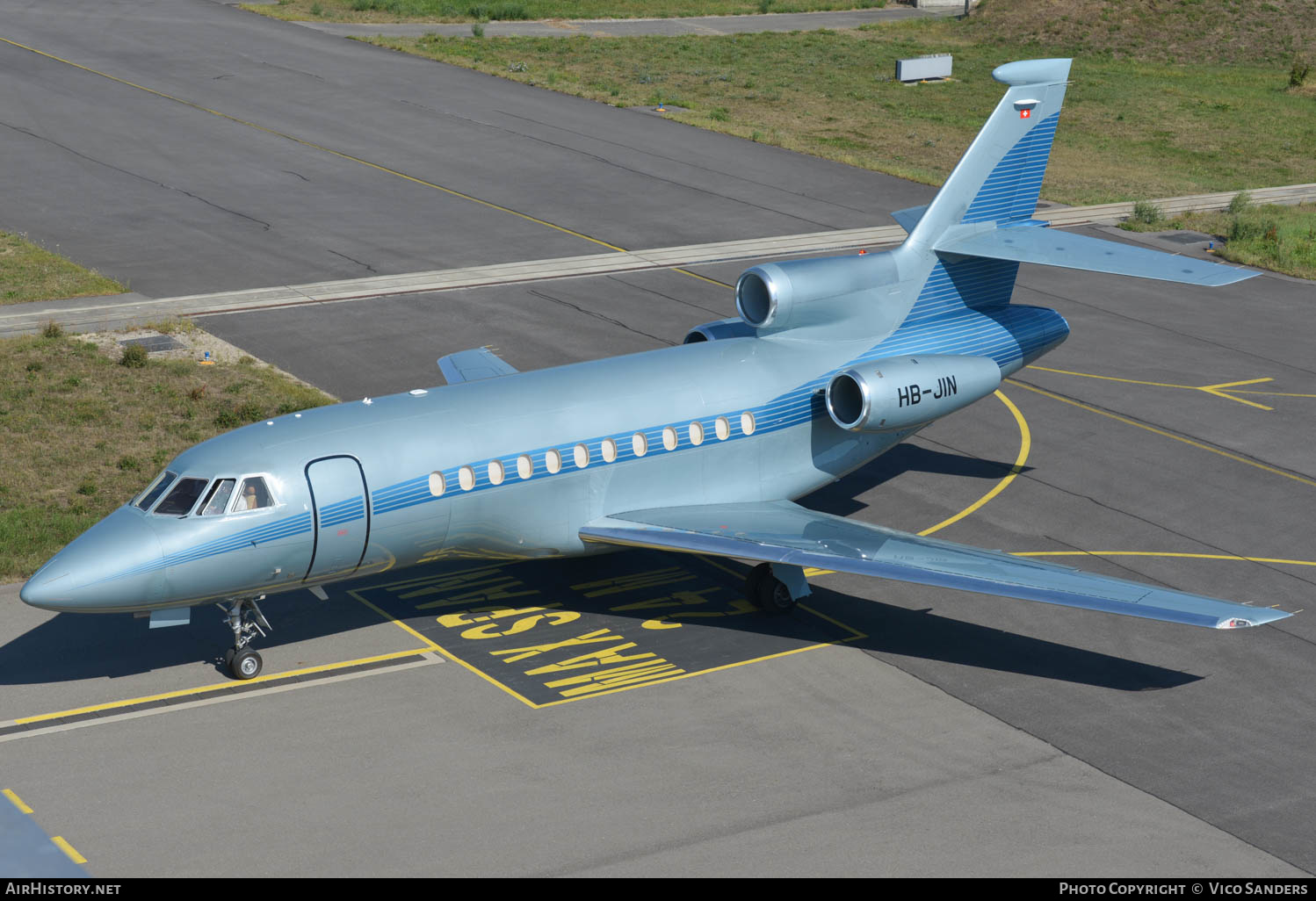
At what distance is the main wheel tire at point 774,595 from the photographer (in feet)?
74.1

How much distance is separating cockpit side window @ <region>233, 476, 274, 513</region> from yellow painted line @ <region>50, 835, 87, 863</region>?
4.79 meters

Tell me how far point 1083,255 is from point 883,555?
23.2 feet

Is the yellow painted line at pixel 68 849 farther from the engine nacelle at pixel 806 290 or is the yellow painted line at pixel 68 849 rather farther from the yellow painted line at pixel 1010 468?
the yellow painted line at pixel 1010 468

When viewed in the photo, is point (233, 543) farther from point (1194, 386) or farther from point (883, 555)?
point (1194, 386)

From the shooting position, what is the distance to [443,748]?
1875 centimetres

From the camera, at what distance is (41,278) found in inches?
1528

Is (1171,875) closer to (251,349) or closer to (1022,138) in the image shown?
(1022,138)

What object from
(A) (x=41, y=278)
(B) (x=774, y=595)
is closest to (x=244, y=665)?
(B) (x=774, y=595)

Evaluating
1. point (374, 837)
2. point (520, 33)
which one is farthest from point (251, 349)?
point (520, 33)

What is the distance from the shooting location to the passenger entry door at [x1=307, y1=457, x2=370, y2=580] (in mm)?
19812

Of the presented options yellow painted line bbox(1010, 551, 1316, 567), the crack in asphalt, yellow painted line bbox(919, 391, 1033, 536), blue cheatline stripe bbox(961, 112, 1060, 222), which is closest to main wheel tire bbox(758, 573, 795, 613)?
yellow painted line bbox(919, 391, 1033, 536)

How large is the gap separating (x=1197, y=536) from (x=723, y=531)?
955 cm

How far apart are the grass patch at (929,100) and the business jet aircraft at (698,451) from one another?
1056 inches

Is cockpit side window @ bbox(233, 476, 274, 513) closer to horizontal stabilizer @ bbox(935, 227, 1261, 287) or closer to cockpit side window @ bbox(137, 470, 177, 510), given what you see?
cockpit side window @ bbox(137, 470, 177, 510)
